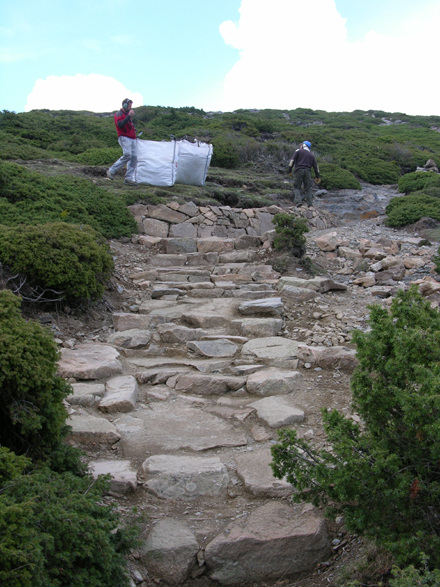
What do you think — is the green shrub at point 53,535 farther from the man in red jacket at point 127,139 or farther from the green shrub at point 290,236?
the man in red jacket at point 127,139

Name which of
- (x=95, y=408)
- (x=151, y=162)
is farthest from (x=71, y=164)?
(x=95, y=408)

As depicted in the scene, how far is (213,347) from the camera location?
531 centimetres

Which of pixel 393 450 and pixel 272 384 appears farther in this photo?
pixel 272 384

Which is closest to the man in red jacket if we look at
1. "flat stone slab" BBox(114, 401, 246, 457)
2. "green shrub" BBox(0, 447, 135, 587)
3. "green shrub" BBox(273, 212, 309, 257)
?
"green shrub" BBox(273, 212, 309, 257)

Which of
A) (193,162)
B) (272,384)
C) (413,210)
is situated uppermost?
(193,162)

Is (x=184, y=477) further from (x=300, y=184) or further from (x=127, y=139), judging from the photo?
(x=300, y=184)

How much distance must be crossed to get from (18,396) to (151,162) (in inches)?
401

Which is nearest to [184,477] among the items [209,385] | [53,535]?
[53,535]

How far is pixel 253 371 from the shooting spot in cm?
479

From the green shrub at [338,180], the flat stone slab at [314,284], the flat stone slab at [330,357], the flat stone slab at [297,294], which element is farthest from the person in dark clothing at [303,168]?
the flat stone slab at [330,357]

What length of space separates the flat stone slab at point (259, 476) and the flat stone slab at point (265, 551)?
0.93 ft

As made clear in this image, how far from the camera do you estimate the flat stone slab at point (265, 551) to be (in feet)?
8.30

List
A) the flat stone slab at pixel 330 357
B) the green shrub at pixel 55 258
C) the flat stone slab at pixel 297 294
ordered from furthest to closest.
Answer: the flat stone slab at pixel 297 294, the green shrub at pixel 55 258, the flat stone slab at pixel 330 357

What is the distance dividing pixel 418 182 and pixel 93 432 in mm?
15754
